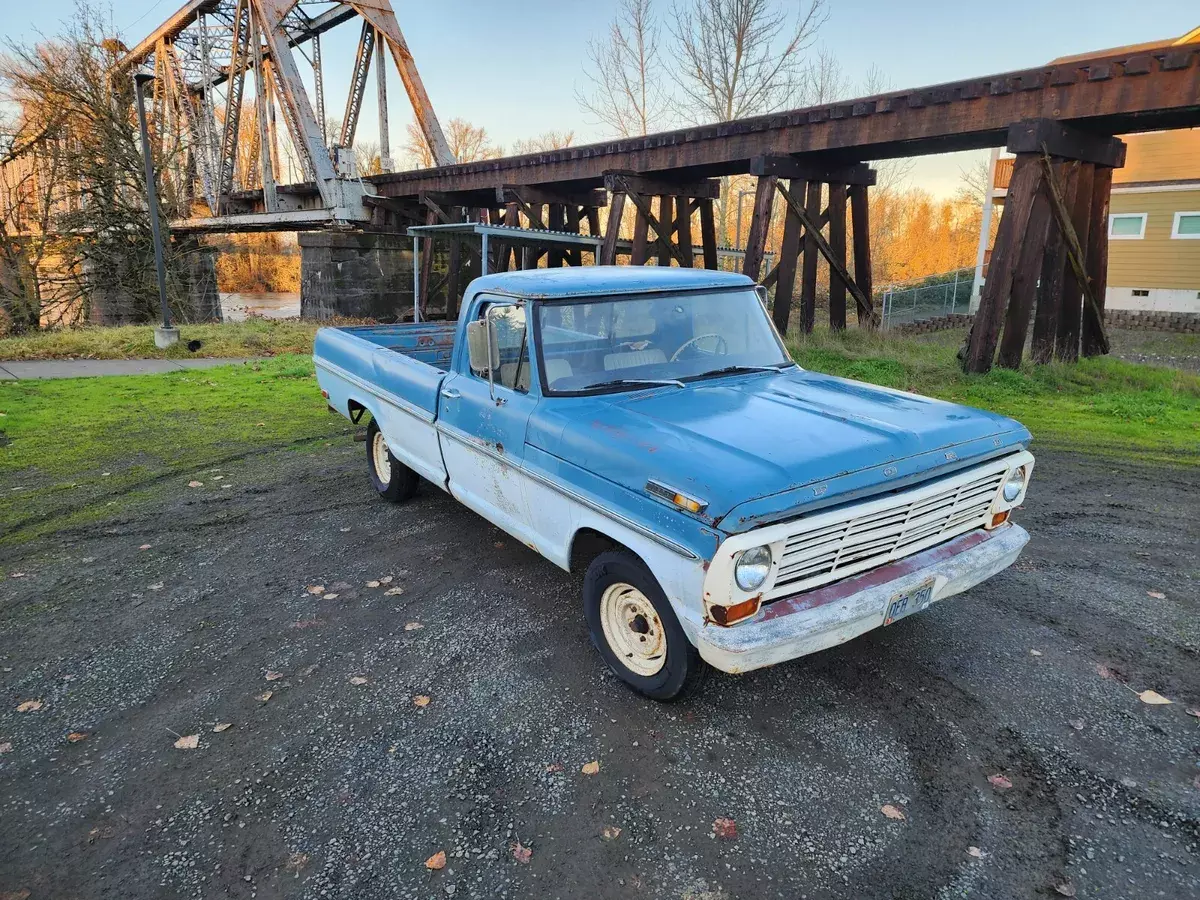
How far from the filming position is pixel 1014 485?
3436 mm

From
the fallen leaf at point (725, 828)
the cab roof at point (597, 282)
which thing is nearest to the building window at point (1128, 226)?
the cab roof at point (597, 282)

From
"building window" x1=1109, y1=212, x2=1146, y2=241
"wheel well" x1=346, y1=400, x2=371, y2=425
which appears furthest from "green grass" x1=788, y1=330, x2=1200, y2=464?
"building window" x1=1109, y1=212, x2=1146, y2=241

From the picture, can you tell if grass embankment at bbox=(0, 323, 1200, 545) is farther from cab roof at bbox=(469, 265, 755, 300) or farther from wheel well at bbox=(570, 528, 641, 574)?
wheel well at bbox=(570, 528, 641, 574)

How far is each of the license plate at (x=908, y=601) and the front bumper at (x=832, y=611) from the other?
0.02 m

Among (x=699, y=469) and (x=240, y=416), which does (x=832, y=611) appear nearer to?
(x=699, y=469)

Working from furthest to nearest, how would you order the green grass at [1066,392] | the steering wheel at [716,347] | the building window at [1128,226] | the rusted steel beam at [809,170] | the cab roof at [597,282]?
the building window at [1128,226]
the rusted steel beam at [809,170]
the green grass at [1066,392]
the steering wheel at [716,347]
the cab roof at [597,282]

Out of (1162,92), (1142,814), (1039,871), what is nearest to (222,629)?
(1039,871)

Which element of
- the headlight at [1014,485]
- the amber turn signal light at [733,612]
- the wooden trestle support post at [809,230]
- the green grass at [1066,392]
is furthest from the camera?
the wooden trestle support post at [809,230]

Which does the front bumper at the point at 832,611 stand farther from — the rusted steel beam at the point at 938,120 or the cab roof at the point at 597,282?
the rusted steel beam at the point at 938,120

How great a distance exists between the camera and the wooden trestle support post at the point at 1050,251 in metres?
8.43

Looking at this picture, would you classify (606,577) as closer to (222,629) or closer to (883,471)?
(883,471)

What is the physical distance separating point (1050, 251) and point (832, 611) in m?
8.95

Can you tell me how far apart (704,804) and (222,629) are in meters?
2.76

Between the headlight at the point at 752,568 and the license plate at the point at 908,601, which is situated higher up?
the headlight at the point at 752,568
